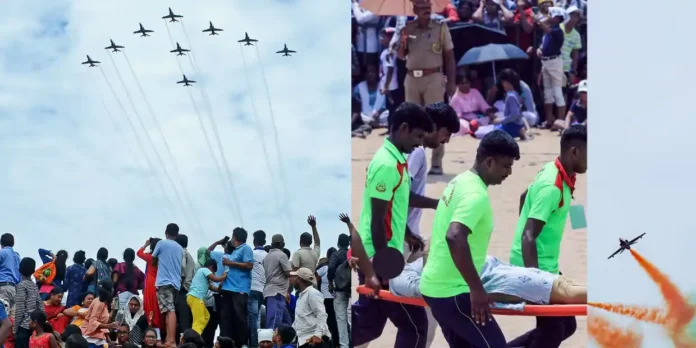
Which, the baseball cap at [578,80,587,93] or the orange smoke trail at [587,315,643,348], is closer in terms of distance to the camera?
the orange smoke trail at [587,315,643,348]

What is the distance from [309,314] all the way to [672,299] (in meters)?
2.80

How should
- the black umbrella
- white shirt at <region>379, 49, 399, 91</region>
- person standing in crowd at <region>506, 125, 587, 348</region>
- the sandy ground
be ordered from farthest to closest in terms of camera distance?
white shirt at <region>379, 49, 399, 91</region>, the black umbrella, the sandy ground, person standing in crowd at <region>506, 125, 587, 348</region>

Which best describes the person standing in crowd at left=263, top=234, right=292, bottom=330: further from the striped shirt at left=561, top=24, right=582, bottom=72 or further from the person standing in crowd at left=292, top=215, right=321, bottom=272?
the striped shirt at left=561, top=24, right=582, bottom=72

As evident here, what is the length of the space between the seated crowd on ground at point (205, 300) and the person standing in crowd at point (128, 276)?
3 cm

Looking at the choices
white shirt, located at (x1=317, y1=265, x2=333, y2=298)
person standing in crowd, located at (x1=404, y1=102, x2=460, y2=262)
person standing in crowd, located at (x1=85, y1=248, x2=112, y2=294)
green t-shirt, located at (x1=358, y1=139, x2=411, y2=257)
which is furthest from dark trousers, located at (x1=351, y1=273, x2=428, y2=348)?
person standing in crowd, located at (x1=85, y1=248, x2=112, y2=294)

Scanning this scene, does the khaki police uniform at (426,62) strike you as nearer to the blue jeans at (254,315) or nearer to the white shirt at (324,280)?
the white shirt at (324,280)

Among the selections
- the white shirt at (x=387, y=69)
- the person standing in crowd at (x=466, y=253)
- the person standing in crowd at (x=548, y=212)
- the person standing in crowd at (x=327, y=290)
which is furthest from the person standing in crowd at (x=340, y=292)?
the person standing in crowd at (x=466, y=253)

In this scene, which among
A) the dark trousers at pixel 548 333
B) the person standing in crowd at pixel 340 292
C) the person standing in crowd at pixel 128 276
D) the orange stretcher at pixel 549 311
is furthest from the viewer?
the person standing in crowd at pixel 128 276

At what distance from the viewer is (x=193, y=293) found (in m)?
9.58

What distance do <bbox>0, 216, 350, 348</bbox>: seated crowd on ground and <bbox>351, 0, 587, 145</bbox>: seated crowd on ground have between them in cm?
150

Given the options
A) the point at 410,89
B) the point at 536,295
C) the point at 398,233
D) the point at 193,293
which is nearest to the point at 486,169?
the point at 536,295

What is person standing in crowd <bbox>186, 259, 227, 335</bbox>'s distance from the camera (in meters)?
9.54

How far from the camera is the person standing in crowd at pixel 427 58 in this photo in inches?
315

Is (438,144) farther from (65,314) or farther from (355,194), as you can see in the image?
(65,314)
